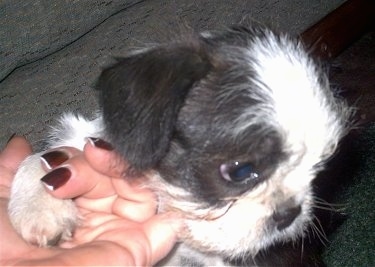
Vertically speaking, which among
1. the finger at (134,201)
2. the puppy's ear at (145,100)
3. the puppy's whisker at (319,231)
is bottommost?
the puppy's whisker at (319,231)

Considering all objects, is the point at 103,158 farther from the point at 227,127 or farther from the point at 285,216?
the point at 285,216

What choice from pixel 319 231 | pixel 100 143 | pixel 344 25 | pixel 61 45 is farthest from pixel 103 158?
pixel 344 25

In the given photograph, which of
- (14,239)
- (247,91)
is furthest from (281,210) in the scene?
(14,239)

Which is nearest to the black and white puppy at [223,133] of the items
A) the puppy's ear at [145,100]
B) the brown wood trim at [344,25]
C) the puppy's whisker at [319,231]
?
the puppy's ear at [145,100]

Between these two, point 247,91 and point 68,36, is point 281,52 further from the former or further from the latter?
point 68,36

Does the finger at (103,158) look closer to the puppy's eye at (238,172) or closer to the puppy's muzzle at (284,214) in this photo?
the puppy's eye at (238,172)

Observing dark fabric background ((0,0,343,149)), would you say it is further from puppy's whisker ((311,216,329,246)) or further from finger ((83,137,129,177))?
puppy's whisker ((311,216,329,246))

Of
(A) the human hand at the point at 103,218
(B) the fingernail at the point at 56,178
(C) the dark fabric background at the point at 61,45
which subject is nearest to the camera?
(A) the human hand at the point at 103,218

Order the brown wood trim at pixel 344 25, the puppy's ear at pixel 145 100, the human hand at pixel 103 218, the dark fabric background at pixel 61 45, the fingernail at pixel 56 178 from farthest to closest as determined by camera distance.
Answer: the brown wood trim at pixel 344 25, the dark fabric background at pixel 61 45, the fingernail at pixel 56 178, the human hand at pixel 103 218, the puppy's ear at pixel 145 100
